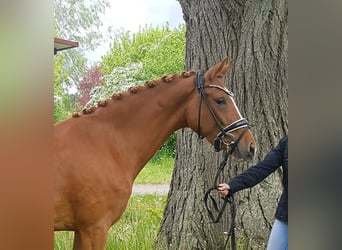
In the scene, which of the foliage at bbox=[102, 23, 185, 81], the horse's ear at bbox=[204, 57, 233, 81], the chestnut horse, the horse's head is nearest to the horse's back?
the chestnut horse

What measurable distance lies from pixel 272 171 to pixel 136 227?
0.88 m

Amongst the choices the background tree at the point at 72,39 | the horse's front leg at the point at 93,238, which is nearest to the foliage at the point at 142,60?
the background tree at the point at 72,39

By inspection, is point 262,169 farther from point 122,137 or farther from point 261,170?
point 122,137

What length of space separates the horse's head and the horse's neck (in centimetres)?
12

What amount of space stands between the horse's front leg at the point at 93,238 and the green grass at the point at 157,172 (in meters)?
0.36

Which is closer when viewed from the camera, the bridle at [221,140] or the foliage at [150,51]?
the bridle at [221,140]

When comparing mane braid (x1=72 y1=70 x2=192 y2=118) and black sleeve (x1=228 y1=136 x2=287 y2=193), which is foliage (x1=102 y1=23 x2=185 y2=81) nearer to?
mane braid (x1=72 y1=70 x2=192 y2=118)

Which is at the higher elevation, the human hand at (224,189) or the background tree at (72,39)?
the background tree at (72,39)

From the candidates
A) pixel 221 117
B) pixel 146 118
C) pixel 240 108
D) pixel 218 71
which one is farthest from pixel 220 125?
pixel 146 118

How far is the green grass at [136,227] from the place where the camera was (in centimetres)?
312

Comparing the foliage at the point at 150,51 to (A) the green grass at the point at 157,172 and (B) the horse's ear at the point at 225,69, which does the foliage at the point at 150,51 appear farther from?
(A) the green grass at the point at 157,172

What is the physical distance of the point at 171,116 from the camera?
3145 millimetres

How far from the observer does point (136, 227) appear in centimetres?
315
